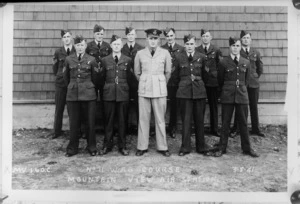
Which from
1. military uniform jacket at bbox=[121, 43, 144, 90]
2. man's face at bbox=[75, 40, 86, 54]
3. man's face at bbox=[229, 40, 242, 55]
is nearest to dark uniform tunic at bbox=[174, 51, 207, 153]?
man's face at bbox=[229, 40, 242, 55]

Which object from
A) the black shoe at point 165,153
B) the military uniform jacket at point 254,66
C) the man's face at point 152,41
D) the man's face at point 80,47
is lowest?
the black shoe at point 165,153

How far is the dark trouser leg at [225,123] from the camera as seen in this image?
270 cm

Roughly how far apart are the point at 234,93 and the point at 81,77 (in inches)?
42.0

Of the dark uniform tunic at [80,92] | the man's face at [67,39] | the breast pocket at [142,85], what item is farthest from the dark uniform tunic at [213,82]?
the man's face at [67,39]

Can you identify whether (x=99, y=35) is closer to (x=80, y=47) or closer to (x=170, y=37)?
(x=80, y=47)

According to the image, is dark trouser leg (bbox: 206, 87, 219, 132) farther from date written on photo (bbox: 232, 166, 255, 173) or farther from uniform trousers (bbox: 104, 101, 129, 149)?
uniform trousers (bbox: 104, 101, 129, 149)

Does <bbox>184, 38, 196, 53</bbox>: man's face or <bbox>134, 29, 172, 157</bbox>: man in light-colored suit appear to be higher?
<bbox>184, 38, 196, 53</bbox>: man's face

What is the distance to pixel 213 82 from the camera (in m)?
2.80

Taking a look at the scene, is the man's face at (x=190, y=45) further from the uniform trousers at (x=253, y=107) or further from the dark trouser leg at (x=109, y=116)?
the dark trouser leg at (x=109, y=116)

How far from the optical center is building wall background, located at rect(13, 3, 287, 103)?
261 cm

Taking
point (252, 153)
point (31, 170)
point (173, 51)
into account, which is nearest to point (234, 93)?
point (252, 153)

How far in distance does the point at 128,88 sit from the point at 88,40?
1.45 feet

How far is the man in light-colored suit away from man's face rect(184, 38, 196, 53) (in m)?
0.14

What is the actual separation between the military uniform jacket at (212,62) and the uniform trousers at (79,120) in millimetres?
836
